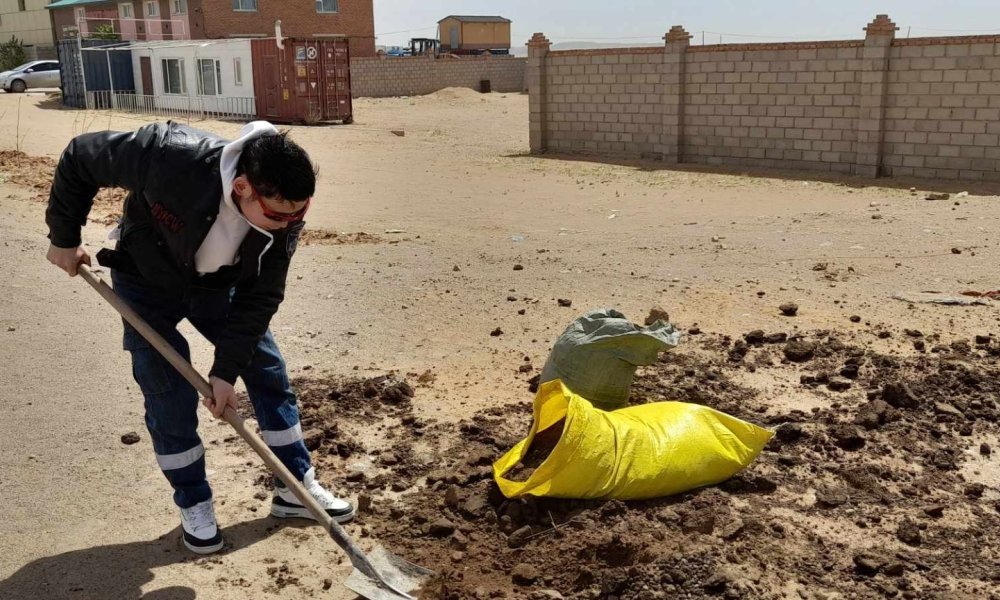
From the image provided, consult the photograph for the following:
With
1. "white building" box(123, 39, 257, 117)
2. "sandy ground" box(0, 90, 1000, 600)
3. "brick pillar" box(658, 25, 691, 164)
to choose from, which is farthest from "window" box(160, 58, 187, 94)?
"brick pillar" box(658, 25, 691, 164)

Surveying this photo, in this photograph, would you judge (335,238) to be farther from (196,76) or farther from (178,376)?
(196,76)

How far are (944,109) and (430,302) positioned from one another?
952 centimetres

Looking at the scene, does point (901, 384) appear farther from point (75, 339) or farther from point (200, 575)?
point (75, 339)

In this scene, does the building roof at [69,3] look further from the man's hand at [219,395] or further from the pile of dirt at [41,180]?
the man's hand at [219,395]

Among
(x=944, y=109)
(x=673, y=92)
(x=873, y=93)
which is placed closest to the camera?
(x=944, y=109)

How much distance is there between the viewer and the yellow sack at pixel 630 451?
10.6 ft

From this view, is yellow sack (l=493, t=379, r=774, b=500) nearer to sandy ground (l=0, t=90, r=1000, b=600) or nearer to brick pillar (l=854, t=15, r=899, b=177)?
sandy ground (l=0, t=90, r=1000, b=600)

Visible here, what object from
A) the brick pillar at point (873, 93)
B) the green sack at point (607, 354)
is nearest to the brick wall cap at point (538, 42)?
the brick pillar at point (873, 93)

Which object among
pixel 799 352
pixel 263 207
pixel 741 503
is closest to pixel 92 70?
pixel 799 352

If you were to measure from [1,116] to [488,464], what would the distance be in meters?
21.3

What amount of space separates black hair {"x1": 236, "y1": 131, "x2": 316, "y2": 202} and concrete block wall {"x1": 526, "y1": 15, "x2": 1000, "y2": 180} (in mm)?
12147

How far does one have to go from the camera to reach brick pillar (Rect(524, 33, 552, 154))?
57.0ft

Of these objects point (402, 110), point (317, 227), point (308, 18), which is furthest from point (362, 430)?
point (308, 18)

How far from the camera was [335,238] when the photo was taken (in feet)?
28.0
